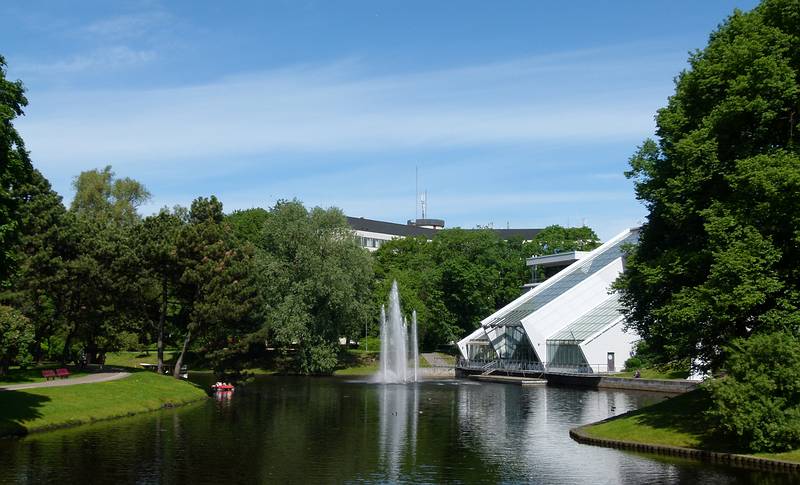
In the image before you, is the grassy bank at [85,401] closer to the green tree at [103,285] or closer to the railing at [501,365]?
the green tree at [103,285]

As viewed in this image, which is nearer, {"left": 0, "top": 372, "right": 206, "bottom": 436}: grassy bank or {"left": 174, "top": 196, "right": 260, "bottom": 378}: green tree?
{"left": 0, "top": 372, "right": 206, "bottom": 436}: grassy bank

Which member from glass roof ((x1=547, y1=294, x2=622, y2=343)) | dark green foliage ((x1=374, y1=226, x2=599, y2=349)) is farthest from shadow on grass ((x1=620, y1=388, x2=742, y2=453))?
dark green foliage ((x1=374, y1=226, x2=599, y2=349))

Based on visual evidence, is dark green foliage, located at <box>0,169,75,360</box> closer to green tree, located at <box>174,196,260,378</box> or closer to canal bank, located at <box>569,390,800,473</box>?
green tree, located at <box>174,196,260,378</box>

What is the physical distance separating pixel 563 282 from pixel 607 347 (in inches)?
662

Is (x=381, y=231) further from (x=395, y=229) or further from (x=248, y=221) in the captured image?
(x=248, y=221)

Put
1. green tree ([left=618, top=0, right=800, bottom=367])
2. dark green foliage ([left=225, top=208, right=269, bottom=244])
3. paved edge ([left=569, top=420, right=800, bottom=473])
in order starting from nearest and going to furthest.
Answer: paved edge ([left=569, top=420, right=800, bottom=473]), green tree ([left=618, top=0, right=800, bottom=367]), dark green foliage ([left=225, top=208, right=269, bottom=244])

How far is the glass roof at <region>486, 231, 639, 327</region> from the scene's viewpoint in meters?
87.9

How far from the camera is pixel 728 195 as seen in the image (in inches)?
1309

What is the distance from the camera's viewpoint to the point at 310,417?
4569 centimetres

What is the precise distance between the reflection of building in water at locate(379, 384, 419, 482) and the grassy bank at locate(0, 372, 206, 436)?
44.2 ft

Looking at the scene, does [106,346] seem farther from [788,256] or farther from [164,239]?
[788,256]

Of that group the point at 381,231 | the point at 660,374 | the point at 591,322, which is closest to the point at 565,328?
the point at 591,322

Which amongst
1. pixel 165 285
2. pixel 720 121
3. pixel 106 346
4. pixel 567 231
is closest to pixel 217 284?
pixel 165 285

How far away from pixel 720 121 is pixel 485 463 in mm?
16561
